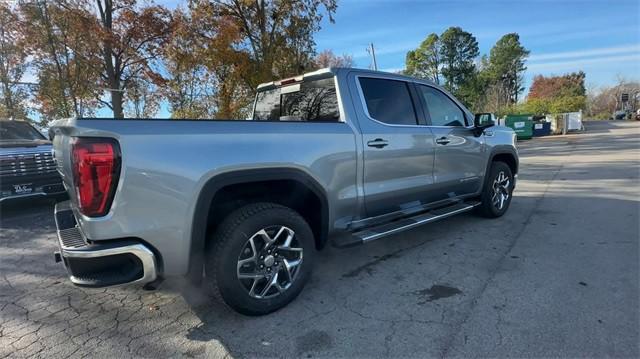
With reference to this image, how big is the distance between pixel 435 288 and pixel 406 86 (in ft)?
7.14

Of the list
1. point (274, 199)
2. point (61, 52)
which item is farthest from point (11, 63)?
point (274, 199)

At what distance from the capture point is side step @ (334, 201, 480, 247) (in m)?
3.27

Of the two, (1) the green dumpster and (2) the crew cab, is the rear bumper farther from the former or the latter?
(1) the green dumpster

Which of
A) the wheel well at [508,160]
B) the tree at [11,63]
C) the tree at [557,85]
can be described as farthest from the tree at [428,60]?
the wheel well at [508,160]

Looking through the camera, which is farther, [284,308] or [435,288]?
[435,288]

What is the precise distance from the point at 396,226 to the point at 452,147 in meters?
1.39

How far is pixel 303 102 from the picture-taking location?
3805mm

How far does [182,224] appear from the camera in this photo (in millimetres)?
2422

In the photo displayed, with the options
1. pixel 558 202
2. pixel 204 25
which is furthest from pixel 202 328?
pixel 204 25

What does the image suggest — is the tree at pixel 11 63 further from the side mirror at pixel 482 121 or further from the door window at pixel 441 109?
the side mirror at pixel 482 121

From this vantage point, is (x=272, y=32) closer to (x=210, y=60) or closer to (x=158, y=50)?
(x=210, y=60)

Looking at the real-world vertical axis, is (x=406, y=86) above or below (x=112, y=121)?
above

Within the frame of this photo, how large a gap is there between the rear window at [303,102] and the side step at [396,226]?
3.60ft

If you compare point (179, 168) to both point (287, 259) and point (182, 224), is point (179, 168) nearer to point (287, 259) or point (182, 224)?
point (182, 224)
